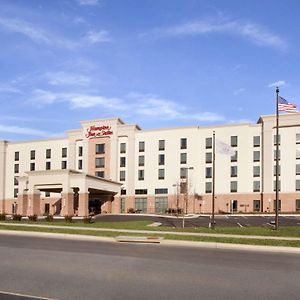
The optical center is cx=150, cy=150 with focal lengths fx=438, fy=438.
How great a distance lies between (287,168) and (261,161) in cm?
439

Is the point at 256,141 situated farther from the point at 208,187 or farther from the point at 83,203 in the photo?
the point at 83,203

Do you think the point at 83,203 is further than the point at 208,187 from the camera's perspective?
No

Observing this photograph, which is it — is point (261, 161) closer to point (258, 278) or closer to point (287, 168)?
point (287, 168)

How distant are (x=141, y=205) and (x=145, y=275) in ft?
224

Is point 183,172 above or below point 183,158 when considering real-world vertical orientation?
below

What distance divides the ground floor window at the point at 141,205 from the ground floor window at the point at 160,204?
7.00 ft

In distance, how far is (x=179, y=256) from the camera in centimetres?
1702

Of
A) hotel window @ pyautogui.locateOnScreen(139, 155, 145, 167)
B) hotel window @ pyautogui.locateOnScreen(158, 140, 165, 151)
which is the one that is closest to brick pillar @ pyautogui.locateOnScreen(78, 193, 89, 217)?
hotel window @ pyautogui.locateOnScreen(139, 155, 145, 167)

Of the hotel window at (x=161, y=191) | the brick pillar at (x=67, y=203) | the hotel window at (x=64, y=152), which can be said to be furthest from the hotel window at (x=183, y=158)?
the brick pillar at (x=67, y=203)

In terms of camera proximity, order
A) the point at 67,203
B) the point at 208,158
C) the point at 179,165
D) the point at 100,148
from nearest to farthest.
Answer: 1. the point at 67,203
2. the point at 208,158
3. the point at 179,165
4. the point at 100,148

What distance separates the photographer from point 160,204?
79.1 metres

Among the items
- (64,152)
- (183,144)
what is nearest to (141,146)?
(183,144)

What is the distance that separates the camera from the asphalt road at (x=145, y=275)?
959 cm

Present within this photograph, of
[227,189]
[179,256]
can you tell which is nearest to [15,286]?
[179,256]
